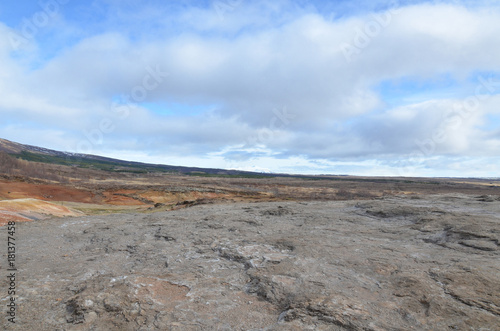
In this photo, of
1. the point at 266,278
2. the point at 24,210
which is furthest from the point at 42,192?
the point at 266,278

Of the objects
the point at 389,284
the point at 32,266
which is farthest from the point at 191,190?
the point at 389,284

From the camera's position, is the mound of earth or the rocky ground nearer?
the rocky ground

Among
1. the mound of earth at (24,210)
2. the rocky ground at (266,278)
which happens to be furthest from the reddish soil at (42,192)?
the rocky ground at (266,278)

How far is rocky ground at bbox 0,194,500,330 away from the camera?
4402mm

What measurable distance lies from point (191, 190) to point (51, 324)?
40.1 meters

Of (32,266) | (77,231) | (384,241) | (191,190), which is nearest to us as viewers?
(32,266)

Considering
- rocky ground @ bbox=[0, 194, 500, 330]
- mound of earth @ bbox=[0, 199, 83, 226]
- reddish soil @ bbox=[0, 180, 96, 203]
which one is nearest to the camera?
rocky ground @ bbox=[0, 194, 500, 330]

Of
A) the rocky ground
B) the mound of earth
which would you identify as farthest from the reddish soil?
the rocky ground

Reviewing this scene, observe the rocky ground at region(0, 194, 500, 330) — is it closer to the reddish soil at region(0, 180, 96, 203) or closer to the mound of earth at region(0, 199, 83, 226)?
the mound of earth at region(0, 199, 83, 226)

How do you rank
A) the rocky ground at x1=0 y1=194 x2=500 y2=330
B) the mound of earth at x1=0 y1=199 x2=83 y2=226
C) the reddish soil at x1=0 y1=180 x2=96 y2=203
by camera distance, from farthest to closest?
the reddish soil at x1=0 y1=180 x2=96 y2=203, the mound of earth at x1=0 y1=199 x2=83 y2=226, the rocky ground at x1=0 y1=194 x2=500 y2=330

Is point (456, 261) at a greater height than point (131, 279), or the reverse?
point (456, 261)

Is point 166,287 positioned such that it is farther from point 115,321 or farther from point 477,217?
point 477,217

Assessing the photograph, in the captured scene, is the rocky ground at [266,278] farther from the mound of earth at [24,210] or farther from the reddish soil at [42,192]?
the reddish soil at [42,192]

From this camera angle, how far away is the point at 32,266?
6.96 metres
